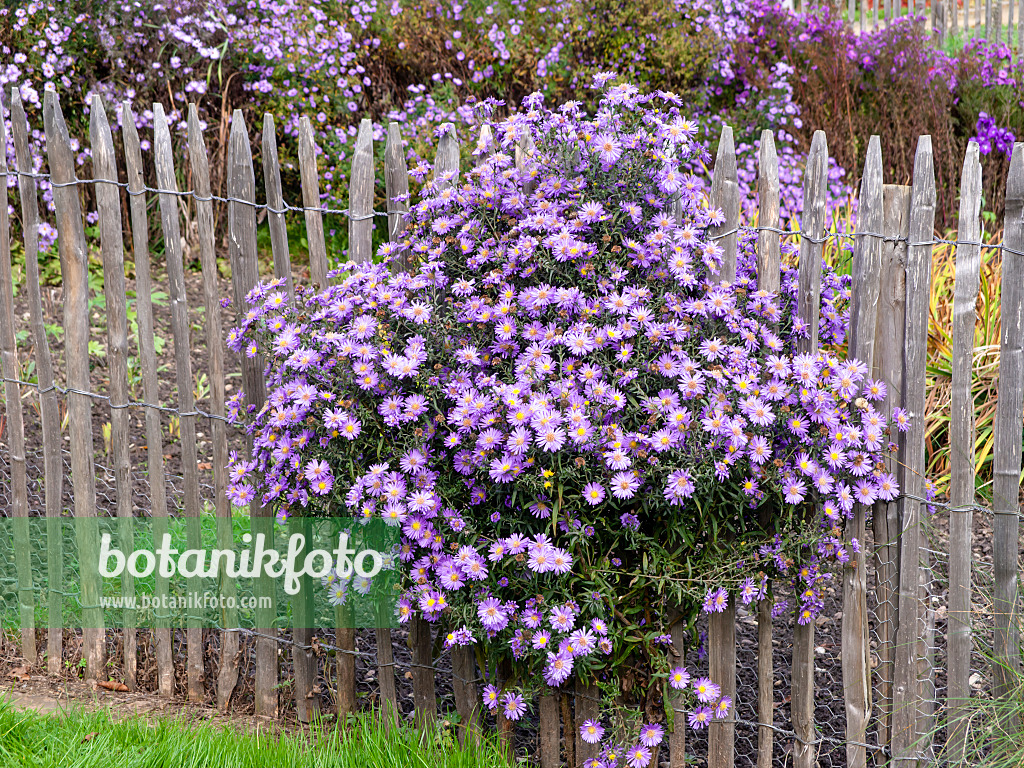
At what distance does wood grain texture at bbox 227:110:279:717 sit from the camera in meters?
2.42

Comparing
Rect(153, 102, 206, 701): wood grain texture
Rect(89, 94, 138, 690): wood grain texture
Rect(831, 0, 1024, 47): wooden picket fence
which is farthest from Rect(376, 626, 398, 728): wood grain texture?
Rect(831, 0, 1024, 47): wooden picket fence

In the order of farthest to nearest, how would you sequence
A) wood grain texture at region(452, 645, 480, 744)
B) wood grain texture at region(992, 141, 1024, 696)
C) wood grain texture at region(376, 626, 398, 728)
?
wood grain texture at region(376, 626, 398, 728) < wood grain texture at region(452, 645, 480, 744) < wood grain texture at region(992, 141, 1024, 696)

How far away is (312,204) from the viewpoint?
2.42m

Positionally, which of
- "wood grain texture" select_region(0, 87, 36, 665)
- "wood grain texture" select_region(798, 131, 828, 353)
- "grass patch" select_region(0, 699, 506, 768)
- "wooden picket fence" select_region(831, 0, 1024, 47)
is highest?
"wooden picket fence" select_region(831, 0, 1024, 47)

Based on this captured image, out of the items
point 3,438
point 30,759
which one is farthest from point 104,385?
point 30,759

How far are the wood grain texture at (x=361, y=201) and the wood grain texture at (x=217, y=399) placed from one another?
1.23ft

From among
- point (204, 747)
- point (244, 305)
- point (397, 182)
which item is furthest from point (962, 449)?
point (204, 747)

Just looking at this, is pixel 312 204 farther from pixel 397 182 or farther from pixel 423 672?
pixel 423 672

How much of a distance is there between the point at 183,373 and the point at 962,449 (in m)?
1.99

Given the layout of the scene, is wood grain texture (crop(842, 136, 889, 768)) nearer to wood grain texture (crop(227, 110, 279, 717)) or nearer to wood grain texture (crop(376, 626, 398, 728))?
wood grain texture (crop(376, 626, 398, 728))

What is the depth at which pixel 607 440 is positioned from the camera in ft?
6.22

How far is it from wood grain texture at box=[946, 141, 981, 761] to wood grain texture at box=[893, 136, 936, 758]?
0.06 meters

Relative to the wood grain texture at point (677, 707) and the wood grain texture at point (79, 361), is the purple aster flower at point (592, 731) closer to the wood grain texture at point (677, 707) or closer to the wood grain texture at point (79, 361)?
the wood grain texture at point (677, 707)

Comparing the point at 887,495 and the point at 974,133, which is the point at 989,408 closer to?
the point at 887,495
